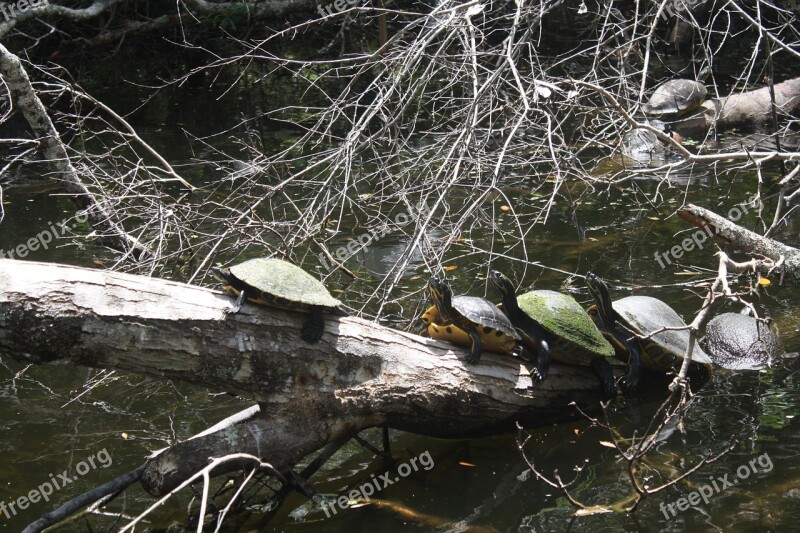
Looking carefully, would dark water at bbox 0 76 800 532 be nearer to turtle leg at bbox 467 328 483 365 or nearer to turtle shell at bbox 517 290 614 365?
turtle shell at bbox 517 290 614 365

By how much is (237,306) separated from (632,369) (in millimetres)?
2597

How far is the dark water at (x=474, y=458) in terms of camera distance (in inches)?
161

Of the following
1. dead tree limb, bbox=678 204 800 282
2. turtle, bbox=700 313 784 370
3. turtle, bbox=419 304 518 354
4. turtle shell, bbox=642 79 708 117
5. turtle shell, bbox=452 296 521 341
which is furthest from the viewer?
turtle shell, bbox=642 79 708 117

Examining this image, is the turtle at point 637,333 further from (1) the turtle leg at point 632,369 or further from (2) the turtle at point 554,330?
(2) the turtle at point 554,330

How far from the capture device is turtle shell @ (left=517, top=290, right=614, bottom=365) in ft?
15.6

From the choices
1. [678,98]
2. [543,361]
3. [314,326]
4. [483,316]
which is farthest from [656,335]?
[678,98]

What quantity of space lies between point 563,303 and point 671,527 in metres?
1.51

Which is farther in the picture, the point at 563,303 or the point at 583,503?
the point at 563,303

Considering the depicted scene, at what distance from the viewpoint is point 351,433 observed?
14.5 ft

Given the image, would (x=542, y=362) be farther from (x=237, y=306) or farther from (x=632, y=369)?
(x=237, y=306)

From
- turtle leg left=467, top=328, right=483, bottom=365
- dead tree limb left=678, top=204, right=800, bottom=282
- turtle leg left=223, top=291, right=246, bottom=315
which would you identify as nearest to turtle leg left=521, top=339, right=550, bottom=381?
turtle leg left=467, top=328, right=483, bottom=365

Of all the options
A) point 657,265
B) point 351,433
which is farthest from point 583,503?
point 657,265

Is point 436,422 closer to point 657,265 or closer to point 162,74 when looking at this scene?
point 657,265

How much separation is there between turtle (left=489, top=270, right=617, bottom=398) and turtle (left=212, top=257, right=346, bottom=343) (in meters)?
1.16
